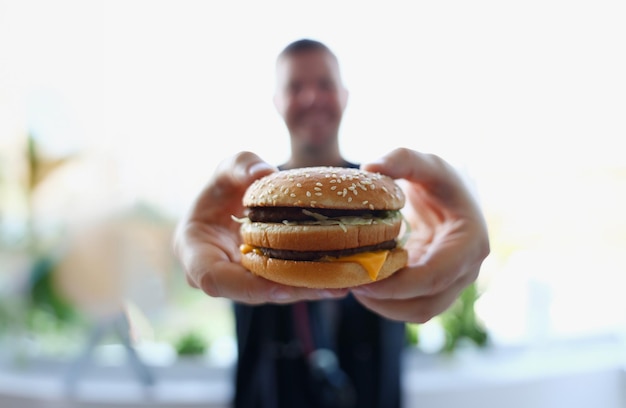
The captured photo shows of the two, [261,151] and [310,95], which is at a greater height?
[310,95]

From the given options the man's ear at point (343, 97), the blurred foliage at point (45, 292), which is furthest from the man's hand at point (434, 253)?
the blurred foliage at point (45, 292)

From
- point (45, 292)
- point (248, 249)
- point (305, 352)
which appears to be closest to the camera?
point (248, 249)

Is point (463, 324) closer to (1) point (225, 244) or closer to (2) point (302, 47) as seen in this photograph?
(1) point (225, 244)

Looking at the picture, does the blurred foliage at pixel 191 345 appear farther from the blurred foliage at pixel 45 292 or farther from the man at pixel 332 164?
the man at pixel 332 164

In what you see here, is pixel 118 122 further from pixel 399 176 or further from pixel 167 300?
pixel 399 176

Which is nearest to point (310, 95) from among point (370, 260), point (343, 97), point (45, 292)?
point (343, 97)

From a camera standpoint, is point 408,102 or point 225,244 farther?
point 408,102

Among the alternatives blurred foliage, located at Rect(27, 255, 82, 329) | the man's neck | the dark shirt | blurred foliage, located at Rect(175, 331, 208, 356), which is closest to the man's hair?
the man's neck

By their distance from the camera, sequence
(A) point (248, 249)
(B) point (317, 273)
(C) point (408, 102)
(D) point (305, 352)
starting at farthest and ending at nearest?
(D) point (305, 352) < (C) point (408, 102) < (A) point (248, 249) < (B) point (317, 273)
